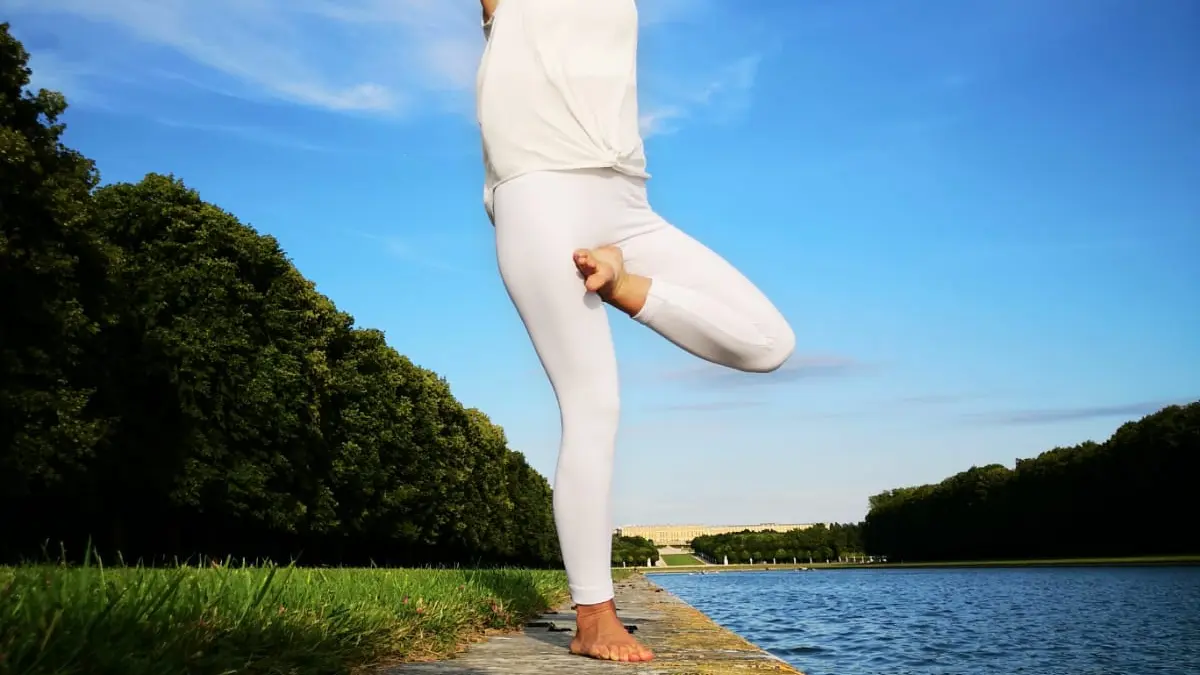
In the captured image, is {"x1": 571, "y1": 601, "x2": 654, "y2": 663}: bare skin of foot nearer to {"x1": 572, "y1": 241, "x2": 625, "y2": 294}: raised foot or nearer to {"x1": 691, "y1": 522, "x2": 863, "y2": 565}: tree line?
{"x1": 572, "y1": 241, "x2": 625, "y2": 294}: raised foot

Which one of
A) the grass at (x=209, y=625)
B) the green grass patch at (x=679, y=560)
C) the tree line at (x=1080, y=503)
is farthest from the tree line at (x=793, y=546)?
the grass at (x=209, y=625)

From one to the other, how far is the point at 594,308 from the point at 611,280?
0.61ft

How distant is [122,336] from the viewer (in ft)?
83.1

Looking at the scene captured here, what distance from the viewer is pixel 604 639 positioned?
3.89 m

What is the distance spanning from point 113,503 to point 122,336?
14.8ft

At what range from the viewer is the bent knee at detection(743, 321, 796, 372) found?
391 cm

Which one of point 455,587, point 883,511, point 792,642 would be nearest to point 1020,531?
point 883,511

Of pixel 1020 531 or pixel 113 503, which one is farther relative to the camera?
pixel 1020 531

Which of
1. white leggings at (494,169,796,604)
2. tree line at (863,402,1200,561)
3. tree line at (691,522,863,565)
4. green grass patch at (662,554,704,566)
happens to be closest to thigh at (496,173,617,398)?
white leggings at (494,169,796,604)

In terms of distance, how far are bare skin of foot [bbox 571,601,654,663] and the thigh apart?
830mm

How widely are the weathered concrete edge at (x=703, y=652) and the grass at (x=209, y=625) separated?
3.01ft

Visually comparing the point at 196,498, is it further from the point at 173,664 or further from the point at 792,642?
the point at 173,664

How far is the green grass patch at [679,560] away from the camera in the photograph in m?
174

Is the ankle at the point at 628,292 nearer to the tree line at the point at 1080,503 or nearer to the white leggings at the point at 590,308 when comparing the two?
the white leggings at the point at 590,308
